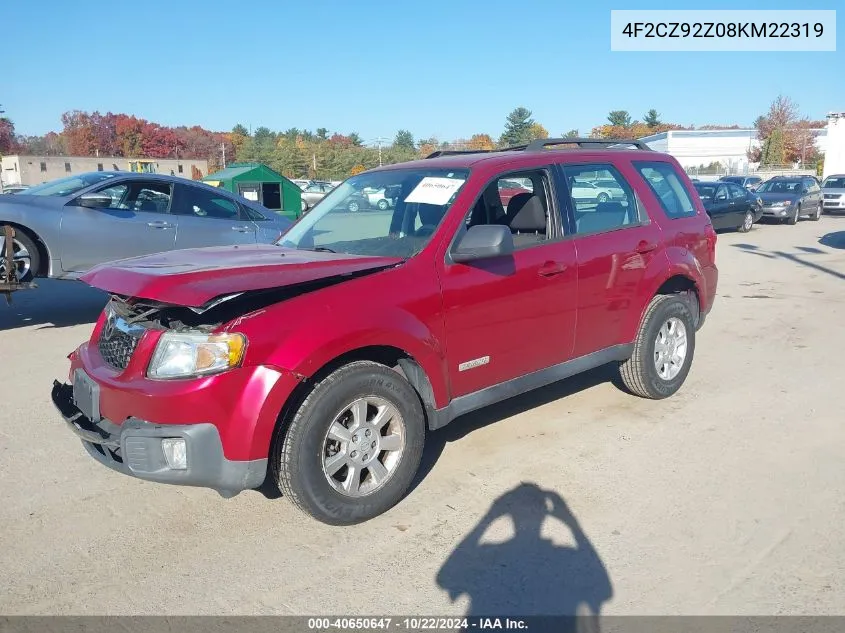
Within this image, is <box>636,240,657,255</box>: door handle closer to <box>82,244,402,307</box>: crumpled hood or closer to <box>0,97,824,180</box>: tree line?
<box>82,244,402,307</box>: crumpled hood

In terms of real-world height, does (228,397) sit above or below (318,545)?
above

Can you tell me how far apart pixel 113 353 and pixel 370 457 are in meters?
1.46

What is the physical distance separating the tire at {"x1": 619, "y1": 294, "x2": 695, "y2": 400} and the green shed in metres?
19.9

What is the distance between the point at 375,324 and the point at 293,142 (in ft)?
279

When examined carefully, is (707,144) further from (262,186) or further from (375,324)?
(375,324)

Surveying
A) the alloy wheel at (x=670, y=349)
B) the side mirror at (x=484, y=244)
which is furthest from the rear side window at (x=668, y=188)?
the side mirror at (x=484, y=244)

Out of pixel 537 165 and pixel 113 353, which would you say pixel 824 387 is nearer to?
pixel 537 165

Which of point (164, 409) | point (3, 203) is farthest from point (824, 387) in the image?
point (3, 203)

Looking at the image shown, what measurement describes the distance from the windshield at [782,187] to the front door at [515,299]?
77.5ft

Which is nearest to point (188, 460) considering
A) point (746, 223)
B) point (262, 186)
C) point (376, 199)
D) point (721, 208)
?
point (376, 199)

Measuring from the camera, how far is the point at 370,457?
361 cm

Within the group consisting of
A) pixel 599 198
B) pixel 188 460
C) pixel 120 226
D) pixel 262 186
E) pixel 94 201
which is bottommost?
pixel 188 460

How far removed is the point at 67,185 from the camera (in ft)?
27.5

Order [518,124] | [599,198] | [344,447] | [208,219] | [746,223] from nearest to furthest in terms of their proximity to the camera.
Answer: [344,447] → [599,198] → [208,219] → [746,223] → [518,124]
